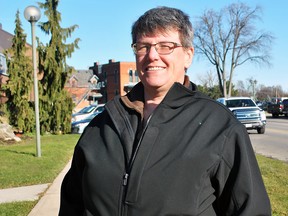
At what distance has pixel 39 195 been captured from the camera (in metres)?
6.26

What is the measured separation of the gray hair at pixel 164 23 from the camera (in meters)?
1.92

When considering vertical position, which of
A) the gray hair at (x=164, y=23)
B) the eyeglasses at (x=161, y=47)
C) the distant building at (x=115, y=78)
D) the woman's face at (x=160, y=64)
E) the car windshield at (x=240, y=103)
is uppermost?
the distant building at (x=115, y=78)

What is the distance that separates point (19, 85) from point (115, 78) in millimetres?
50884

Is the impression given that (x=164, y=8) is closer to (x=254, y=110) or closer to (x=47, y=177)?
(x=47, y=177)

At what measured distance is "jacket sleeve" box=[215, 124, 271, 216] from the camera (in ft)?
5.32

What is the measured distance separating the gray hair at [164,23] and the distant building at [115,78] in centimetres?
6299

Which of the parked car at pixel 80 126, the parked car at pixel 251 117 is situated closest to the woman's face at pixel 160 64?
the parked car at pixel 251 117

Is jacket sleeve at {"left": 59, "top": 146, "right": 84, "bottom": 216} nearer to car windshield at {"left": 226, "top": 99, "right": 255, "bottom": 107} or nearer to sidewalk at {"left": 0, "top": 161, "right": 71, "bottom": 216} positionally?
sidewalk at {"left": 0, "top": 161, "right": 71, "bottom": 216}

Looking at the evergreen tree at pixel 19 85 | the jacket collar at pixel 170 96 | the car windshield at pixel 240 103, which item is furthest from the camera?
the car windshield at pixel 240 103

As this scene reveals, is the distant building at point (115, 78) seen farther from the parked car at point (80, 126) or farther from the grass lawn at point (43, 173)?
the grass lawn at point (43, 173)

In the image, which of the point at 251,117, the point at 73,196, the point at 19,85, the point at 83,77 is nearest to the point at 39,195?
the point at 73,196

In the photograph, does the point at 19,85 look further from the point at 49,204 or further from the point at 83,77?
the point at 83,77

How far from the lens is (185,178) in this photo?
1.63 meters

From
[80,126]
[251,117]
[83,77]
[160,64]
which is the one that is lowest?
[80,126]
